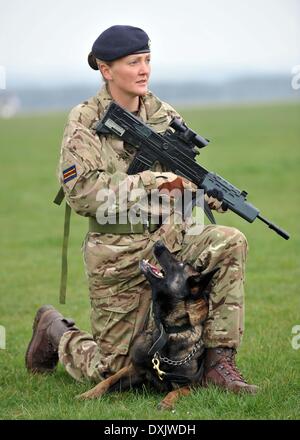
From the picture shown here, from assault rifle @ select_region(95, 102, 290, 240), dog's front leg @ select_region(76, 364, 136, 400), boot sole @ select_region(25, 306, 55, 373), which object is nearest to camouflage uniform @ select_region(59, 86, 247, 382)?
assault rifle @ select_region(95, 102, 290, 240)

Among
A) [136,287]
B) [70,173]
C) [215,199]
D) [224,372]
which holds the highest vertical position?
[70,173]

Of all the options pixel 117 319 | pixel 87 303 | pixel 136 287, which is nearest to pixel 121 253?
pixel 136 287

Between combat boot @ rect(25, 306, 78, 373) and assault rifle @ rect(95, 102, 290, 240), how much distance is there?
1.41m

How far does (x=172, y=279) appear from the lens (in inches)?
246

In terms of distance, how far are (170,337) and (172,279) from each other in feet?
1.25

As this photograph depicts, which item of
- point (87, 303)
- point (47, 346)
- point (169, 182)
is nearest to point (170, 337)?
point (169, 182)

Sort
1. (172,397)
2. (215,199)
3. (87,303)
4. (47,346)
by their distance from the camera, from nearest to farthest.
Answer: (172,397) < (215,199) < (47,346) < (87,303)

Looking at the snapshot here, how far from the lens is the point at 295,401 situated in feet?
20.2

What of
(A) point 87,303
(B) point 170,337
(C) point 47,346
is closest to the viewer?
(B) point 170,337

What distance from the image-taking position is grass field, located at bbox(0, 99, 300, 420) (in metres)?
6.08

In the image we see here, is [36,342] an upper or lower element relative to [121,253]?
lower

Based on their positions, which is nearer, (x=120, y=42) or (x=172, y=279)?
(x=172, y=279)

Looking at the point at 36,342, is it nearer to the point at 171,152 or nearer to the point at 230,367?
the point at 230,367

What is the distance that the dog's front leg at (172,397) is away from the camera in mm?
6066
